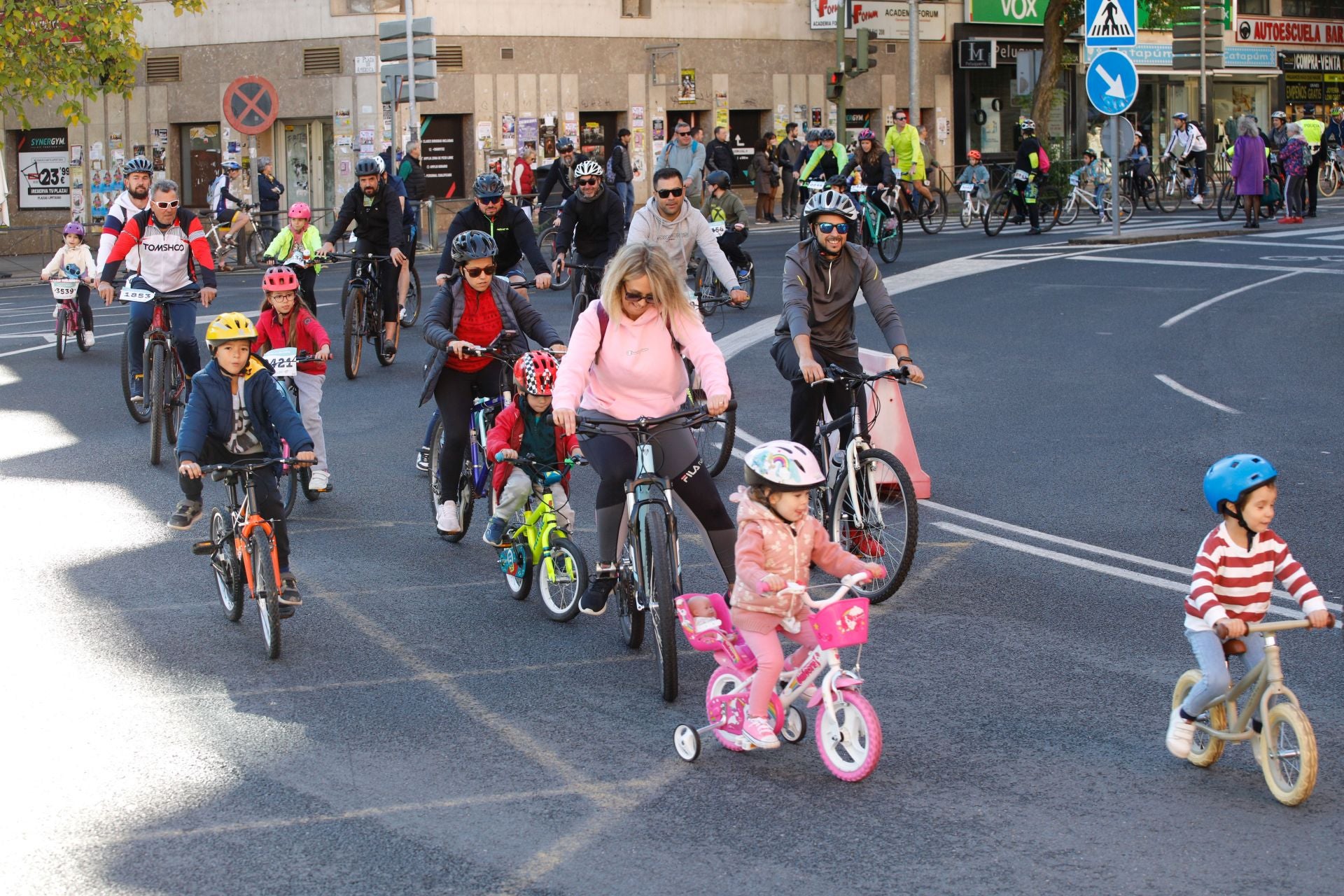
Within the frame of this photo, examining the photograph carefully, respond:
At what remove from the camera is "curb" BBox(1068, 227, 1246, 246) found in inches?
1035

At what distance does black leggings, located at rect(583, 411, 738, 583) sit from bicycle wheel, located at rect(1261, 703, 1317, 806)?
7.44 feet

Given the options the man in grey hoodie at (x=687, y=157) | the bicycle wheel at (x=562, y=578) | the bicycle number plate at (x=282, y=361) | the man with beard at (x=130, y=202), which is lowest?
the bicycle wheel at (x=562, y=578)

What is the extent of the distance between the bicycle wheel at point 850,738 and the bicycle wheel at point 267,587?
255 cm

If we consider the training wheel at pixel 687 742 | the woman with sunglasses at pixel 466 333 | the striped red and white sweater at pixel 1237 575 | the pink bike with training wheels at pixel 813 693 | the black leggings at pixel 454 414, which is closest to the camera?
the striped red and white sweater at pixel 1237 575

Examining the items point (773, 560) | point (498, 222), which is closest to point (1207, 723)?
point (773, 560)

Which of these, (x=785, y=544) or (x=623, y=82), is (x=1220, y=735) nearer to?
(x=785, y=544)

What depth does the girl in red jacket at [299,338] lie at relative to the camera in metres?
10.4

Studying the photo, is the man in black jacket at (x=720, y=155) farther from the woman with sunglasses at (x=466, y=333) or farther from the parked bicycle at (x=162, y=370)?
the woman with sunglasses at (x=466, y=333)

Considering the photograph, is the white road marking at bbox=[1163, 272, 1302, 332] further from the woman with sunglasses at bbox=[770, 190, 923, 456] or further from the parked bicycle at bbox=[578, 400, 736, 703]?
the parked bicycle at bbox=[578, 400, 736, 703]

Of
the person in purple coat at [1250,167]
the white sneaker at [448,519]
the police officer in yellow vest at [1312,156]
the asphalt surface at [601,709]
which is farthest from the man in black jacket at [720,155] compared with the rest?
the white sneaker at [448,519]

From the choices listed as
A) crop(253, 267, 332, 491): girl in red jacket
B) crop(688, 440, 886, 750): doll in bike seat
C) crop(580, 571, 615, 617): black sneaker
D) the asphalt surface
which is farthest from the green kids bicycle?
crop(253, 267, 332, 491): girl in red jacket

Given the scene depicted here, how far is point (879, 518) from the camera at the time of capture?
27.1ft

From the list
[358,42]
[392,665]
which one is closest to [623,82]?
[358,42]

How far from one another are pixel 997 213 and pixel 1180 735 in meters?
24.7
